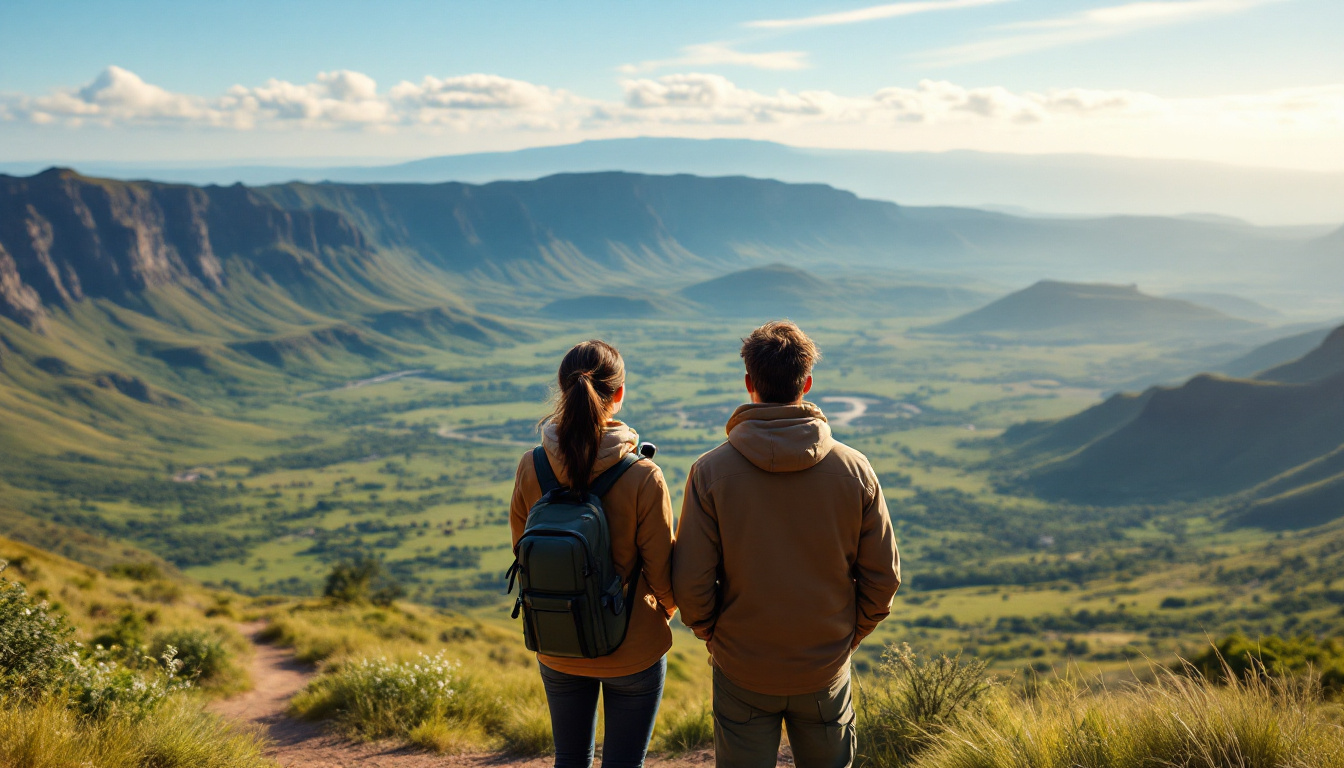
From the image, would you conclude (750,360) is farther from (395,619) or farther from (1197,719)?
(395,619)

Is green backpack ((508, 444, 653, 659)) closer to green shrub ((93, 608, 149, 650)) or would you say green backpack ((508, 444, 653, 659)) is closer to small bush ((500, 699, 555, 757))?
small bush ((500, 699, 555, 757))

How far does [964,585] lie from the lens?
90875 mm

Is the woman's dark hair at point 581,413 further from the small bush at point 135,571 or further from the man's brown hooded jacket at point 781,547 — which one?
the small bush at point 135,571

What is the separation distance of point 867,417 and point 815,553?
18421 centimetres

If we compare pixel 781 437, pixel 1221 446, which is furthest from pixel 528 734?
pixel 1221 446

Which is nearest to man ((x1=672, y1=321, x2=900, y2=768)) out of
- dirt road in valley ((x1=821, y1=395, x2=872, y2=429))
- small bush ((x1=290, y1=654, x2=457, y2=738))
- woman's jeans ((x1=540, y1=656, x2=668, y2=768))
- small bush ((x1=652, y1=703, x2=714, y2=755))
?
woman's jeans ((x1=540, y1=656, x2=668, y2=768))

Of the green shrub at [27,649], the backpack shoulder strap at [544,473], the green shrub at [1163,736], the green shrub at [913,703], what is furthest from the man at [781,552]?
the green shrub at [27,649]

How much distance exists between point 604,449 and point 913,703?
3890 millimetres

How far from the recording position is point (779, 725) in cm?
407

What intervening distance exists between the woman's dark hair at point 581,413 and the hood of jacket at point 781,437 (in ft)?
2.11

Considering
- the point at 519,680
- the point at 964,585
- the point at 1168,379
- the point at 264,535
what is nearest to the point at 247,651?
the point at 519,680

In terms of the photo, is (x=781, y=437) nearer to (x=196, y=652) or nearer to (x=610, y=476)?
(x=610, y=476)

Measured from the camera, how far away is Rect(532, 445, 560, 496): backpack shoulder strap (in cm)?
394

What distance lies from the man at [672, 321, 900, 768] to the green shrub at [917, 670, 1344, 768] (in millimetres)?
1555
